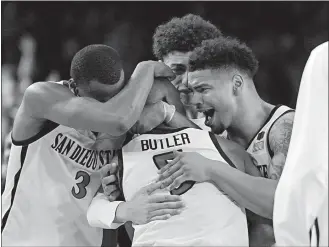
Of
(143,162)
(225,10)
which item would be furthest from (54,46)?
(143,162)

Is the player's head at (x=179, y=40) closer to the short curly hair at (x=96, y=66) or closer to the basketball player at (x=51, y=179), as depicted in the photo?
the basketball player at (x=51, y=179)

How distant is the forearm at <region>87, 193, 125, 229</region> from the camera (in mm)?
2182

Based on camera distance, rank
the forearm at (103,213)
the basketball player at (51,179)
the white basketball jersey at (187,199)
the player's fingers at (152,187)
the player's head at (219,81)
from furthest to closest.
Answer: the basketball player at (51,179)
the player's head at (219,81)
the forearm at (103,213)
the player's fingers at (152,187)
the white basketball jersey at (187,199)

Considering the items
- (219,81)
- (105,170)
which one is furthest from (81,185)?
(219,81)

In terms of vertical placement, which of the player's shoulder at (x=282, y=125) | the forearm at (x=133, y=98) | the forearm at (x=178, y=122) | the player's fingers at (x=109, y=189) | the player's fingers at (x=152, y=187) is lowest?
the player's fingers at (x=109, y=189)

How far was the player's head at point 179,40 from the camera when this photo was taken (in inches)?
101

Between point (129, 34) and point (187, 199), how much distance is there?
3.57m

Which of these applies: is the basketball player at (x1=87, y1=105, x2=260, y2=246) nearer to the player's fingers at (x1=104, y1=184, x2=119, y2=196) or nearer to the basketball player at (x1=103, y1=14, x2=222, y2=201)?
the player's fingers at (x1=104, y1=184, x2=119, y2=196)

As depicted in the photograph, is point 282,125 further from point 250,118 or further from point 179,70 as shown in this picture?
point 179,70

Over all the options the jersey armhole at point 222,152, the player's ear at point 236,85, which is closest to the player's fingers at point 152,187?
the jersey armhole at point 222,152

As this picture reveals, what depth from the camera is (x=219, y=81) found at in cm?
230

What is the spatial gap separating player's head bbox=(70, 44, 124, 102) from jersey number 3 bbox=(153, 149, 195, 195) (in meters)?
0.35

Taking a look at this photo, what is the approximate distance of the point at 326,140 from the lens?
1.47 m

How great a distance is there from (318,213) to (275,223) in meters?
0.13
